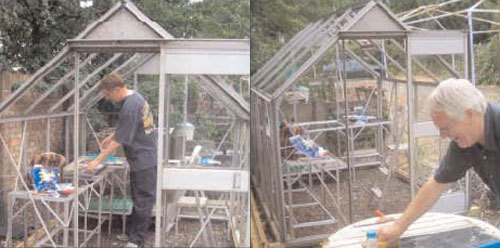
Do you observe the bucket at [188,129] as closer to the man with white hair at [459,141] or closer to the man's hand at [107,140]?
the man's hand at [107,140]

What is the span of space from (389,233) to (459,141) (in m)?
0.61

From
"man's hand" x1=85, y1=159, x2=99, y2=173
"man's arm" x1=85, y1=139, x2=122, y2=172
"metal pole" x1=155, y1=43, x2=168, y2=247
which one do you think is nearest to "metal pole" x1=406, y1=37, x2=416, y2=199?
"metal pole" x1=155, y1=43, x2=168, y2=247

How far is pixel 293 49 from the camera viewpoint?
97.1 inches

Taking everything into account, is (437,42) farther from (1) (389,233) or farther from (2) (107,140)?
(2) (107,140)

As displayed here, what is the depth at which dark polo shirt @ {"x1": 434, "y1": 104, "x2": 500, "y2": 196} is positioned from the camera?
7.82ft

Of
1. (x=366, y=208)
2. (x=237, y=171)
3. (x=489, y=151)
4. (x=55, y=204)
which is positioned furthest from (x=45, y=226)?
(x=489, y=151)

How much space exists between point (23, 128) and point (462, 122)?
2.30 meters

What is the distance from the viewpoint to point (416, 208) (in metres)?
2.47

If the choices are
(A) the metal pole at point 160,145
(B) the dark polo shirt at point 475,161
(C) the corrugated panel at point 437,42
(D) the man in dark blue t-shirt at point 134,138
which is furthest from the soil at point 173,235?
(C) the corrugated panel at point 437,42

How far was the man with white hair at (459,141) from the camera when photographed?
228 cm

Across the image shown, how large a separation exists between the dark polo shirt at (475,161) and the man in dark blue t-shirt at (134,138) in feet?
5.05

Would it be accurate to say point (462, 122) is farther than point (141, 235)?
No

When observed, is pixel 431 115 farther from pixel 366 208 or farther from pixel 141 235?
pixel 141 235

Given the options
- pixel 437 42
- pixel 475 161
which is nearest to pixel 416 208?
pixel 475 161
